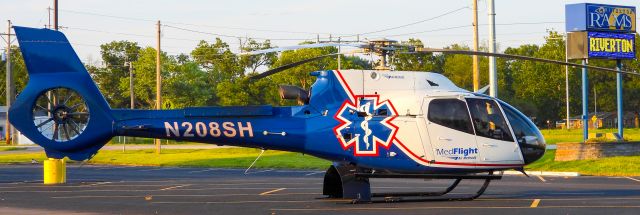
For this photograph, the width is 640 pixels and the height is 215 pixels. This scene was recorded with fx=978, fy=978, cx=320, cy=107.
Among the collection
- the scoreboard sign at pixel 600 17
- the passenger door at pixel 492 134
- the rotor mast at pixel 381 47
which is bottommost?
the passenger door at pixel 492 134

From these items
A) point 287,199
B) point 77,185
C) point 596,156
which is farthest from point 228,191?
point 596,156

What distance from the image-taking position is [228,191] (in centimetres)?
2719

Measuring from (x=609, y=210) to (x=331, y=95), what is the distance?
651 cm

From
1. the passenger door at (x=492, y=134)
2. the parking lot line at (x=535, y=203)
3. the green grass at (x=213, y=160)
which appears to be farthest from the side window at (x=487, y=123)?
the green grass at (x=213, y=160)

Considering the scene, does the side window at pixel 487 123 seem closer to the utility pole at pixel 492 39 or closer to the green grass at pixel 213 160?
the utility pole at pixel 492 39

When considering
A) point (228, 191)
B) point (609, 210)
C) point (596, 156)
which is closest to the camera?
point (609, 210)

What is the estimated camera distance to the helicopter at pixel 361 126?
21.5 meters

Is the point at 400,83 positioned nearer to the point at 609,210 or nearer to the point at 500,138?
the point at 500,138

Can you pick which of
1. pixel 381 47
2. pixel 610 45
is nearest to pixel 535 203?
pixel 381 47

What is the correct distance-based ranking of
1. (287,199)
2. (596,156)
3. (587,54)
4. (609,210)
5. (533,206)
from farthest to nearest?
(587,54), (596,156), (287,199), (533,206), (609,210)

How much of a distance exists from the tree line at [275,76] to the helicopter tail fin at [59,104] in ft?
179

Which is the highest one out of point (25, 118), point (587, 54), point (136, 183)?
point (587, 54)

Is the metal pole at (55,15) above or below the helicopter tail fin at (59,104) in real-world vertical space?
above

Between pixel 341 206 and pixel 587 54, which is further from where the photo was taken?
Answer: pixel 587 54
